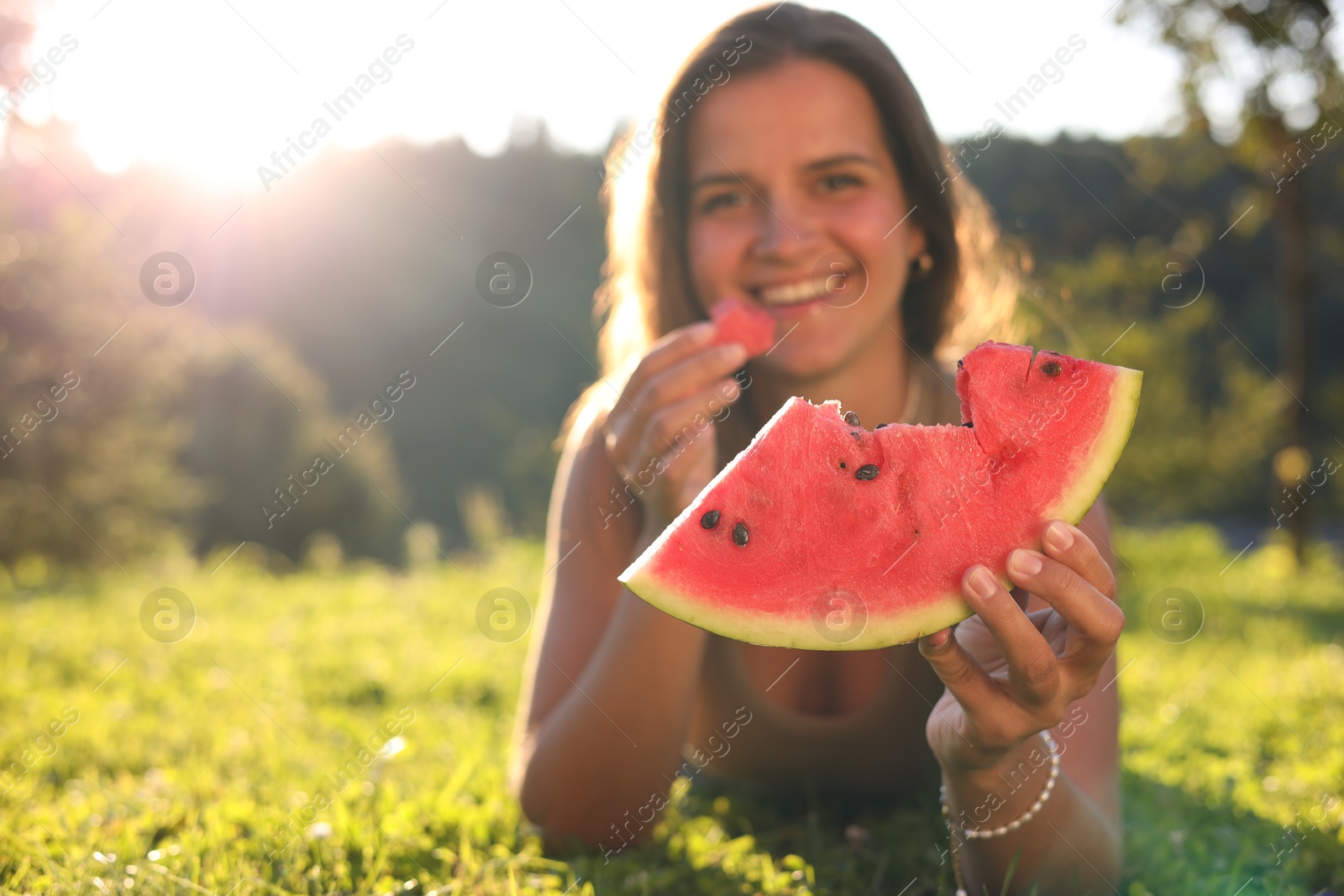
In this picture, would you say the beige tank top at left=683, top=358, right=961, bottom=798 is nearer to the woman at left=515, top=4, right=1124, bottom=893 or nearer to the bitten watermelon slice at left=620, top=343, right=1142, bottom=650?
the woman at left=515, top=4, right=1124, bottom=893

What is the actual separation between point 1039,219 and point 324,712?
37.8 feet

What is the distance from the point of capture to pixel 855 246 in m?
2.21

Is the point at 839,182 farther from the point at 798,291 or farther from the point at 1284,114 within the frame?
the point at 1284,114

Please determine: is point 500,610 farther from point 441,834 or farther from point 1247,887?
point 1247,887

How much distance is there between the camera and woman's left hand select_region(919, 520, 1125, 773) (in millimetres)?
1307

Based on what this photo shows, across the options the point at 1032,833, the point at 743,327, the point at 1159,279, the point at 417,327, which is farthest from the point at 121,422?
the point at 417,327

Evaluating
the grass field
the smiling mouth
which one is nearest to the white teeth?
the smiling mouth

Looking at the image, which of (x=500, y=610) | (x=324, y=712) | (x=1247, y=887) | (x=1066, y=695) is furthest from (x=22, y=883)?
(x=500, y=610)

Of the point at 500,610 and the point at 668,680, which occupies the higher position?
the point at 668,680

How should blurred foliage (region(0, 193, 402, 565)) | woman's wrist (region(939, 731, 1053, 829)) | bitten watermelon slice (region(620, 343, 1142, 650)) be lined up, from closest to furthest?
bitten watermelon slice (region(620, 343, 1142, 650)) → woman's wrist (region(939, 731, 1053, 829)) → blurred foliage (region(0, 193, 402, 565))

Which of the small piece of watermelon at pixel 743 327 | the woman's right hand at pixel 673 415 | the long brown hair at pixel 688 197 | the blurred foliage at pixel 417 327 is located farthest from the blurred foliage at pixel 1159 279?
the woman's right hand at pixel 673 415

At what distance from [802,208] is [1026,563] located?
1.21 metres

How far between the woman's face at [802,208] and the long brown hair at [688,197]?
0.06 meters

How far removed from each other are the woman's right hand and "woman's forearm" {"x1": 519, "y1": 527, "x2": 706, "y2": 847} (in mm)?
311
